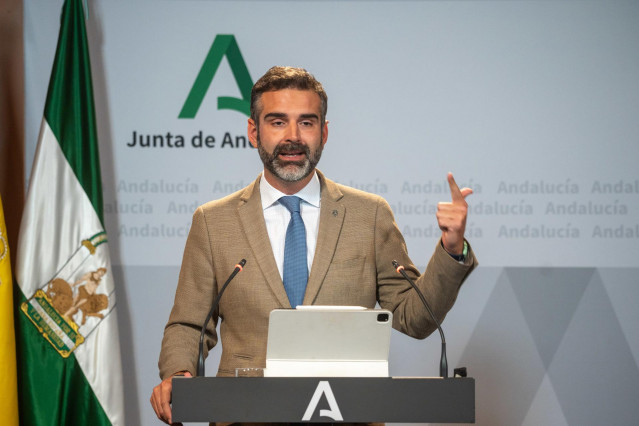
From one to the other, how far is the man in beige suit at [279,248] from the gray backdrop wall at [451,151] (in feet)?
6.15

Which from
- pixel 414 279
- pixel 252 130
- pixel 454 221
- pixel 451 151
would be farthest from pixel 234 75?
pixel 454 221

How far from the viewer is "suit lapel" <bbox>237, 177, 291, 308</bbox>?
2.77m

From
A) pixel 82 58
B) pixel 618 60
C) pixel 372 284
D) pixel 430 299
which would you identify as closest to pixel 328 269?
pixel 372 284

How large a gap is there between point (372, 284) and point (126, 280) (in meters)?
2.41

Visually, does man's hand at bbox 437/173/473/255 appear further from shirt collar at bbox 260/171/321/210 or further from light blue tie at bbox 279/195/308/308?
shirt collar at bbox 260/171/321/210

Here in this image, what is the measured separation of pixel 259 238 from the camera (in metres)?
2.87

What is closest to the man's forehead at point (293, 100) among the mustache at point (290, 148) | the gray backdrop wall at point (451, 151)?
the mustache at point (290, 148)

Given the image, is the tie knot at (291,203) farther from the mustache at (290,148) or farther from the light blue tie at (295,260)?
the mustache at (290,148)

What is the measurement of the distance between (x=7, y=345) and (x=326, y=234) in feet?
7.42

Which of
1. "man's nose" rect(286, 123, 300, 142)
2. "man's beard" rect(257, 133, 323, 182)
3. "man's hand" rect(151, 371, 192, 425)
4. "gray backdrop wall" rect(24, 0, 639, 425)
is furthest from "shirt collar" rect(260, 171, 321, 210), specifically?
"gray backdrop wall" rect(24, 0, 639, 425)

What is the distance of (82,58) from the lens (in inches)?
181

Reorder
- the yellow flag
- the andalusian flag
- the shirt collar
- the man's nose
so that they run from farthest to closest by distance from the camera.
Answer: the andalusian flag
the yellow flag
the shirt collar
the man's nose

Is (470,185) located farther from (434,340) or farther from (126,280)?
(126,280)

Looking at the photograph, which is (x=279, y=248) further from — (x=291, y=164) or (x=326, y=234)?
(x=291, y=164)
